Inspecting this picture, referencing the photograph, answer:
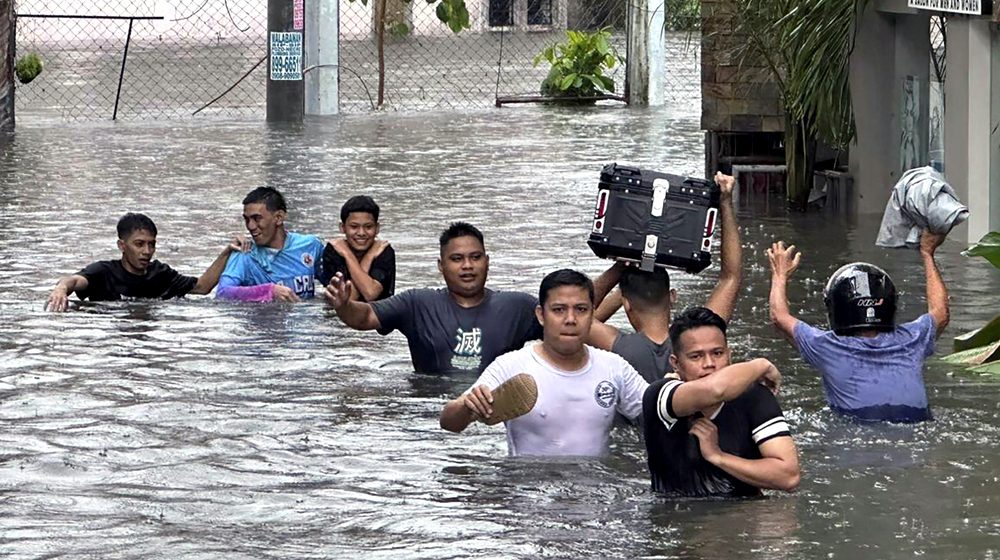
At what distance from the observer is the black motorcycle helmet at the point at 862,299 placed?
29.3 feet

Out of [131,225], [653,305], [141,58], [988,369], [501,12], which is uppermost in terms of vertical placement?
[501,12]

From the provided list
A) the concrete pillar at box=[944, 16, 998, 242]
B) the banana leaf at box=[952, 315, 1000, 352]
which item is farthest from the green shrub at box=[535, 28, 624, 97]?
the banana leaf at box=[952, 315, 1000, 352]

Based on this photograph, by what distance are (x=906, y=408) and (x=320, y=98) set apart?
2248 cm

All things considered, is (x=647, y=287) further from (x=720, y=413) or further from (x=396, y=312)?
(x=396, y=312)

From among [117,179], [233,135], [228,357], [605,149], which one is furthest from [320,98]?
[228,357]

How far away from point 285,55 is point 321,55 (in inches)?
31.6

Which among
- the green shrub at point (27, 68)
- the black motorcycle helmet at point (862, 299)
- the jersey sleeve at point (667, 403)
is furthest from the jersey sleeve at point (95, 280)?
the green shrub at point (27, 68)

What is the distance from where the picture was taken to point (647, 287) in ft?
30.1

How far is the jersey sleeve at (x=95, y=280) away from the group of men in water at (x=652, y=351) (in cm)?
169

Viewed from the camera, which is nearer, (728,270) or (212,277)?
(728,270)

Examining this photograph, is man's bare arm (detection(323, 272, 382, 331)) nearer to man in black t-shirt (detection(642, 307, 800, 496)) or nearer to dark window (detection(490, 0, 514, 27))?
man in black t-shirt (detection(642, 307, 800, 496))

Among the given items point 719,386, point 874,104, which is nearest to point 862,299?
point 719,386

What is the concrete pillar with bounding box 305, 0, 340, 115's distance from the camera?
30453 millimetres

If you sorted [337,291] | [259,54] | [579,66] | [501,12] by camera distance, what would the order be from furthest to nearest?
[501,12] → [259,54] → [579,66] → [337,291]
